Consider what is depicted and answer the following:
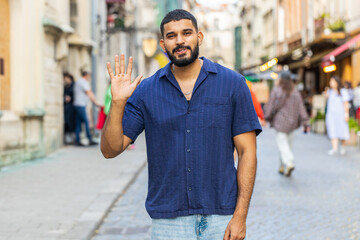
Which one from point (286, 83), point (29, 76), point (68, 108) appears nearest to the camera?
point (286, 83)

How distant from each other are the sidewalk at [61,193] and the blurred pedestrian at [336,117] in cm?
457

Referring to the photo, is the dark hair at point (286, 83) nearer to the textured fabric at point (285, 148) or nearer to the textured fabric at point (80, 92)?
the textured fabric at point (285, 148)

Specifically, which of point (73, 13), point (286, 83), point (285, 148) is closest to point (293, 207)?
point (285, 148)

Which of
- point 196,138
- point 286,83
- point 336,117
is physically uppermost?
point 286,83

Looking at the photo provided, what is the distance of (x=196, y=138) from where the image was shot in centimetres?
255

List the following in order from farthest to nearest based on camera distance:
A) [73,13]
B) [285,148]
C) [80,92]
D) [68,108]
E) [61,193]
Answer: [73,13], [68,108], [80,92], [285,148], [61,193]

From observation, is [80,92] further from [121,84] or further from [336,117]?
[121,84]

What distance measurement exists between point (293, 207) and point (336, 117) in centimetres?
741

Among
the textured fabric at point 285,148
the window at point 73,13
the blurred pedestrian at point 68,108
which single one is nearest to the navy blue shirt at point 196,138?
the textured fabric at point 285,148

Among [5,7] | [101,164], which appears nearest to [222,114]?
[101,164]

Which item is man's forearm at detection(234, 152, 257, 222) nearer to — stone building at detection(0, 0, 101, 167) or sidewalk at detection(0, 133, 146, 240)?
sidewalk at detection(0, 133, 146, 240)

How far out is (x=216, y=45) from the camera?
101 meters

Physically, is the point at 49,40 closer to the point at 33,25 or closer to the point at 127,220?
the point at 33,25

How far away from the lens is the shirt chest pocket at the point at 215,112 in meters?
2.55
